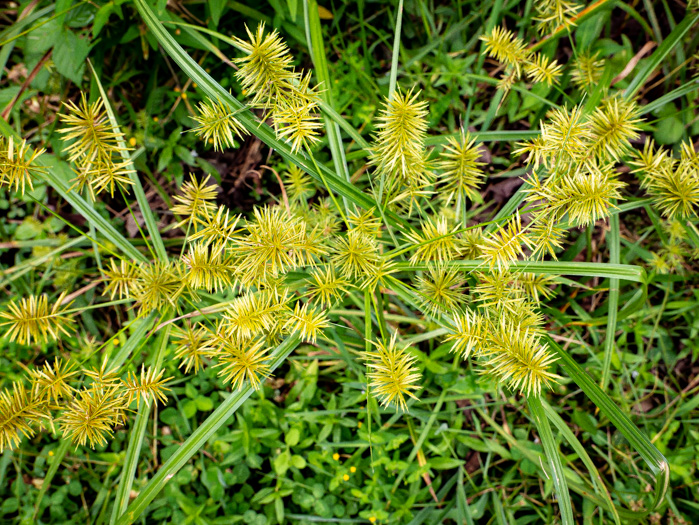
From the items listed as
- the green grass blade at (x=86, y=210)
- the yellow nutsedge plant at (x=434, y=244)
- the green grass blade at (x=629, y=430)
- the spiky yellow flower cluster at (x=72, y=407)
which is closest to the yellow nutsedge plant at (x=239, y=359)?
the spiky yellow flower cluster at (x=72, y=407)

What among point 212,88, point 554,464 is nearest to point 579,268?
point 554,464

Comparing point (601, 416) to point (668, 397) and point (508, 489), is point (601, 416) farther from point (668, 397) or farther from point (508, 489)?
point (508, 489)

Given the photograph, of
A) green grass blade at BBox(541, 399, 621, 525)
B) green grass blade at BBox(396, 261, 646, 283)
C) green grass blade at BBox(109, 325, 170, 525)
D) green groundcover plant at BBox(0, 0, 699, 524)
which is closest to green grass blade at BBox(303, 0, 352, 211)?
green groundcover plant at BBox(0, 0, 699, 524)

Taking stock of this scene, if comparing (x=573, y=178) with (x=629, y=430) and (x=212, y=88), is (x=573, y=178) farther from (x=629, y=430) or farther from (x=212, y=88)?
(x=212, y=88)

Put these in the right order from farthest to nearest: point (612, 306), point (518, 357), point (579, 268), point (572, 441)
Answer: point (612, 306) < point (572, 441) < point (579, 268) < point (518, 357)

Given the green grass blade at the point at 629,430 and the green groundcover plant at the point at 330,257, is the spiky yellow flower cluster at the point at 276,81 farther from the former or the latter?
the green grass blade at the point at 629,430

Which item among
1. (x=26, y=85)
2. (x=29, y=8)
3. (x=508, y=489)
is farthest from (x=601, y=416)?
(x=29, y=8)

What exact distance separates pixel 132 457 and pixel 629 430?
1.15 metres

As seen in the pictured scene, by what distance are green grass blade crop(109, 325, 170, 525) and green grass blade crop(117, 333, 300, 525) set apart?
0.18ft

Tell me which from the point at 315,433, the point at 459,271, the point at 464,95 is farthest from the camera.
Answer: the point at 464,95

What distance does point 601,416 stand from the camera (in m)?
1.58

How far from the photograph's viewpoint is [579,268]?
92 cm

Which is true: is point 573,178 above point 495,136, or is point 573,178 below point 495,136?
below

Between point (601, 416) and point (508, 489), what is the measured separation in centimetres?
42
